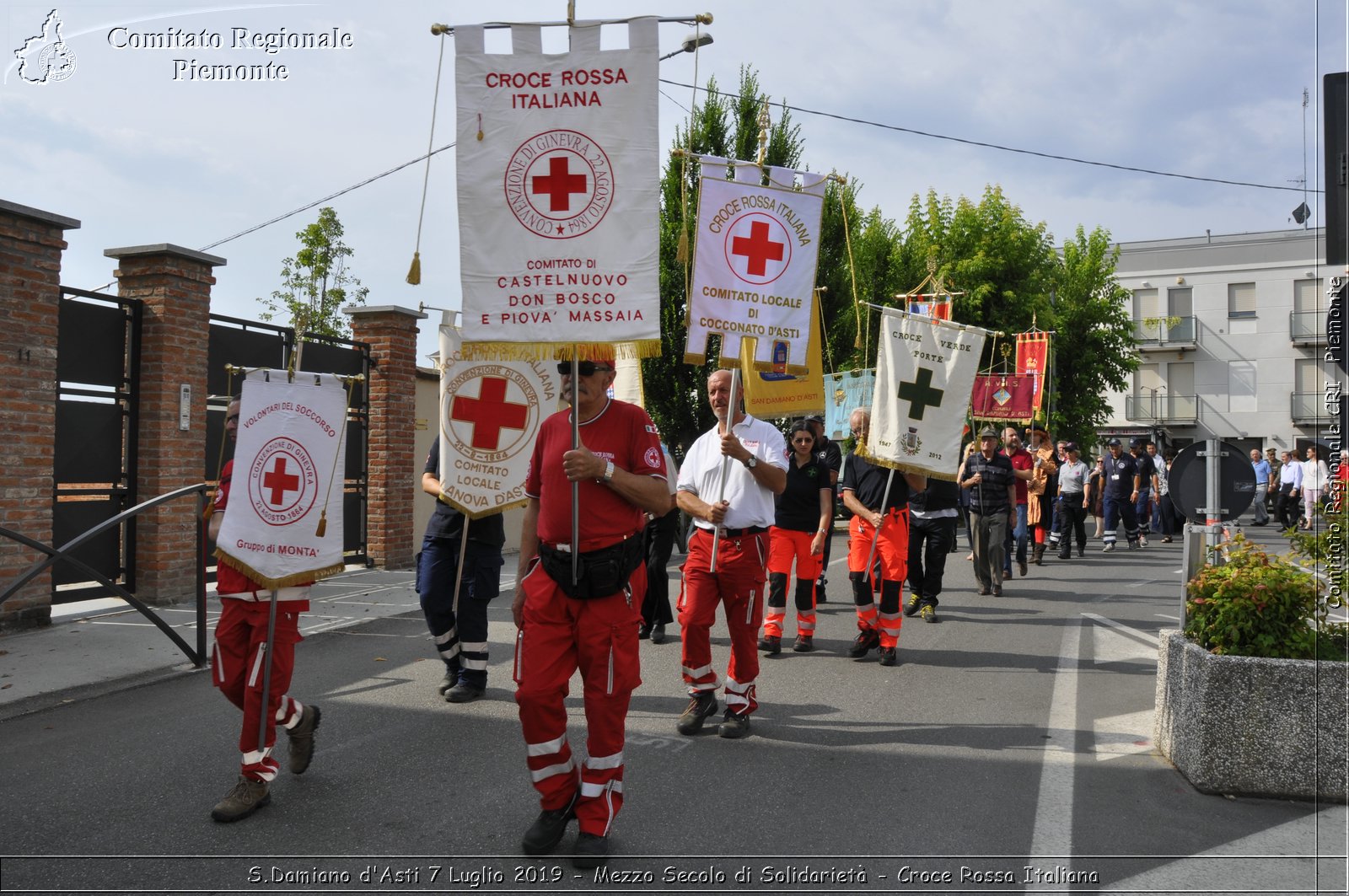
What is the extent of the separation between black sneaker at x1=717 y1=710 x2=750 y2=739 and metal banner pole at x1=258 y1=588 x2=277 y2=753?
2422 millimetres

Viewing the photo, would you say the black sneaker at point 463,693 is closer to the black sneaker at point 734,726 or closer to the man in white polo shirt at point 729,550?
the man in white polo shirt at point 729,550

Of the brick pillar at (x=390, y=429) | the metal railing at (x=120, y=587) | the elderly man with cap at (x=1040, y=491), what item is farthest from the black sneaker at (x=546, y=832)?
the elderly man with cap at (x=1040, y=491)

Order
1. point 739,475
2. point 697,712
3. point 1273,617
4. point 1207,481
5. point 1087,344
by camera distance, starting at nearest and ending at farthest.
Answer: point 1273,617 → point 1207,481 → point 697,712 → point 739,475 → point 1087,344

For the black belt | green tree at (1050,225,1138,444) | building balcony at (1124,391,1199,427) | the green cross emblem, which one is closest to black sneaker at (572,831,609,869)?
the black belt

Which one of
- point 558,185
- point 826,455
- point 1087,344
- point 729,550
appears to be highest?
point 1087,344

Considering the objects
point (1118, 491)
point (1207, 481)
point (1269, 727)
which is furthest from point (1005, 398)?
point (1269, 727)

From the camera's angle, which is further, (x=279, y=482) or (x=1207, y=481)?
(x=1207, y=481)

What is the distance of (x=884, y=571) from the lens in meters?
8.08

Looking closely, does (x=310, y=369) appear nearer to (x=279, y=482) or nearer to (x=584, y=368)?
(x=279, y=482)

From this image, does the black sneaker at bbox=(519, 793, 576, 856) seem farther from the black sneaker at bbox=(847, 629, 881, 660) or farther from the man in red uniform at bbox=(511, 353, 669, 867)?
the black sneaker at bbox=(847, 629, 881, 660)

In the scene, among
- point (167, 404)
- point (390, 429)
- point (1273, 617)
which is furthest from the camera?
point (390, 429)

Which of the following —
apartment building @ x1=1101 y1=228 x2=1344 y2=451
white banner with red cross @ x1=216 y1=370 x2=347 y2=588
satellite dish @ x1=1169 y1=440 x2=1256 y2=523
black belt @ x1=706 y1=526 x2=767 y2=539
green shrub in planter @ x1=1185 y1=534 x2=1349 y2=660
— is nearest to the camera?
white banner with red cross @ x1=216 y1=370 x2=347 y2=588

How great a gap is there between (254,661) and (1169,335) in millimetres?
48380

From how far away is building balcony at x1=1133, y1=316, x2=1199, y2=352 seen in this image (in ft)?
148
